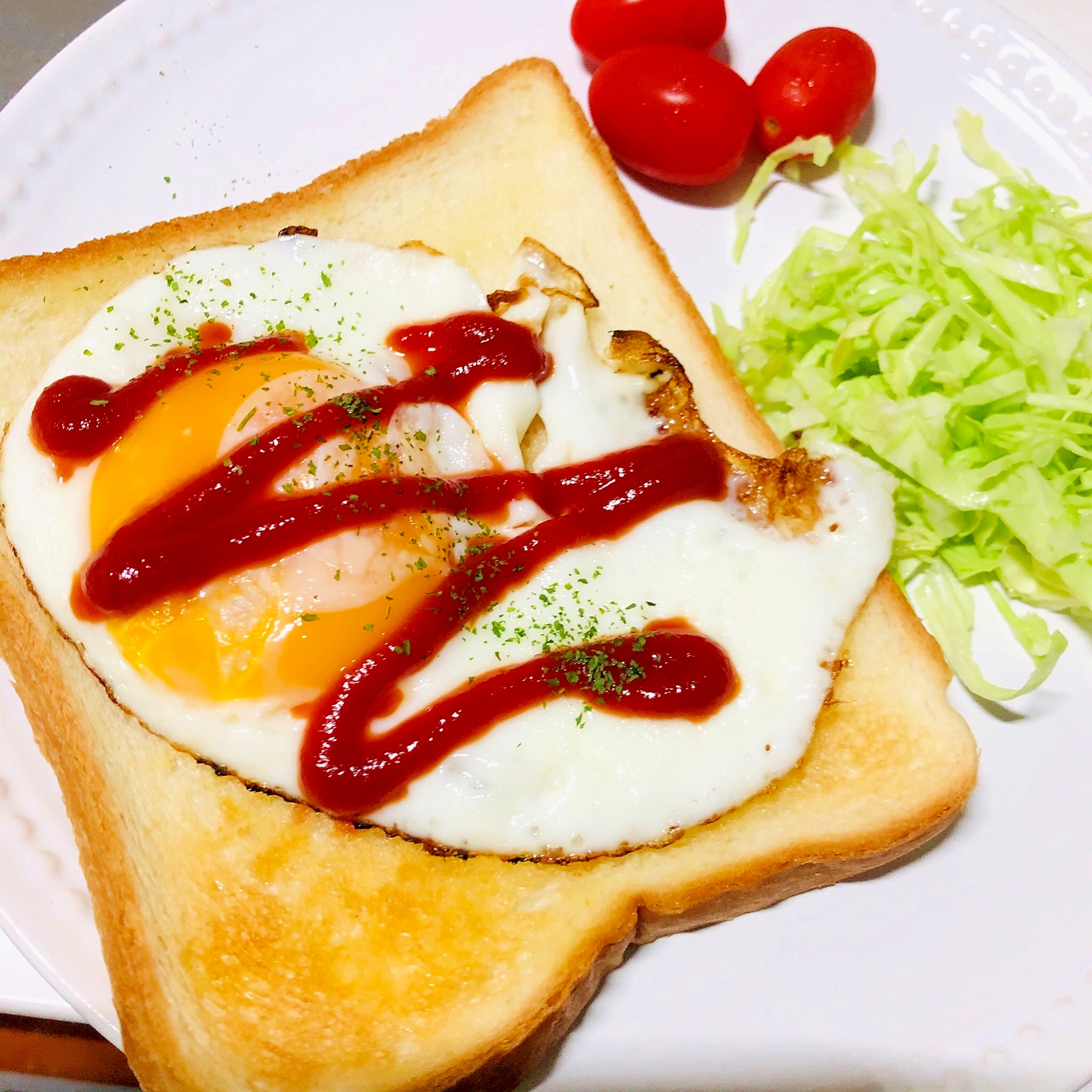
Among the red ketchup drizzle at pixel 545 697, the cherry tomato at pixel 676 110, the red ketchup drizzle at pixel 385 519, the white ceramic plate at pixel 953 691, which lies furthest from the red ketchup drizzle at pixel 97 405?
the cherry tomato at pixel 676 110

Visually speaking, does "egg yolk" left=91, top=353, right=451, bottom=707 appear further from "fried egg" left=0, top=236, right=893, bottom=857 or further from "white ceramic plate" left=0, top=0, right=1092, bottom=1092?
"white ceramic plate" left=0, top=0, right=1092, bottom=1092

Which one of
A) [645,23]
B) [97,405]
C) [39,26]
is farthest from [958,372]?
[39,26]

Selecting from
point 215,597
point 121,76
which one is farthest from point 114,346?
point 121,76

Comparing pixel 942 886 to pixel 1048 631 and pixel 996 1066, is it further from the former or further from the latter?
pixel 1048 631

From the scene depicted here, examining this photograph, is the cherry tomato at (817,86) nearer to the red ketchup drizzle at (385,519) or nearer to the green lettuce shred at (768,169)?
the green lettuce shred at (768,169)

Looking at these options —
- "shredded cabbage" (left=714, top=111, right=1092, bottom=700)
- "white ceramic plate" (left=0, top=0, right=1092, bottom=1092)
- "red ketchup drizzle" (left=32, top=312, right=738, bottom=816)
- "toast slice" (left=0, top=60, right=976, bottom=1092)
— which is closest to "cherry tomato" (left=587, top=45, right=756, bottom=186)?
"white ceramic plate" (left=0, top=0, right=1092, bottom=1092)
